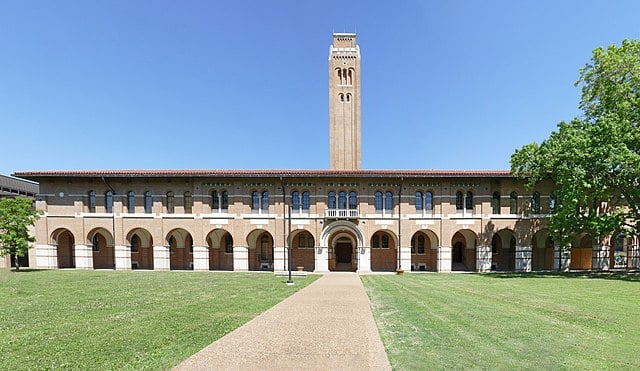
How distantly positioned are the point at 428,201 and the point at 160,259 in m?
25.3

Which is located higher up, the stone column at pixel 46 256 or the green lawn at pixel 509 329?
the green lawn at pixel 509 329

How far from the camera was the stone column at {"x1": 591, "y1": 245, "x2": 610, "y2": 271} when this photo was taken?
26.0 metres

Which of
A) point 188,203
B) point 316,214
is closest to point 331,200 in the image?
point 316,214

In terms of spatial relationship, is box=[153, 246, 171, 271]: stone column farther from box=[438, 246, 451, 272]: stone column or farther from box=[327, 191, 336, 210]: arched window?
box=[438, 246, 451, 272]: stone column

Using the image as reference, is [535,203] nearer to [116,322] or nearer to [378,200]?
[378,200]

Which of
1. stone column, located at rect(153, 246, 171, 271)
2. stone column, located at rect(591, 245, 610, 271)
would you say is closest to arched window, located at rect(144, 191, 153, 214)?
stone column, located at rect(153, 246, 171, 271)

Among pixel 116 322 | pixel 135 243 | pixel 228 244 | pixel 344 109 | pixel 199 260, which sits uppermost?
pixel 344 109

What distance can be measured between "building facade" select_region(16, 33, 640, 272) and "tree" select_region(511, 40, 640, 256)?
162 inches

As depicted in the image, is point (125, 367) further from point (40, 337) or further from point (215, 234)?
point (215, 234)

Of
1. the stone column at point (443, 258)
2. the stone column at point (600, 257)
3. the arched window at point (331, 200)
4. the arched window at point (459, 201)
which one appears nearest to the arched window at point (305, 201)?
the arched window at point (331, 200)

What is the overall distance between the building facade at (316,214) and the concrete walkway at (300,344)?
1606 centimetres

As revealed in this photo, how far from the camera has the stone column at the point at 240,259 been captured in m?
26.6

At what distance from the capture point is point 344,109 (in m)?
39.4

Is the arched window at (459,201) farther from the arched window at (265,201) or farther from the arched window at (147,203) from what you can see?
the arched window at (147,203)
